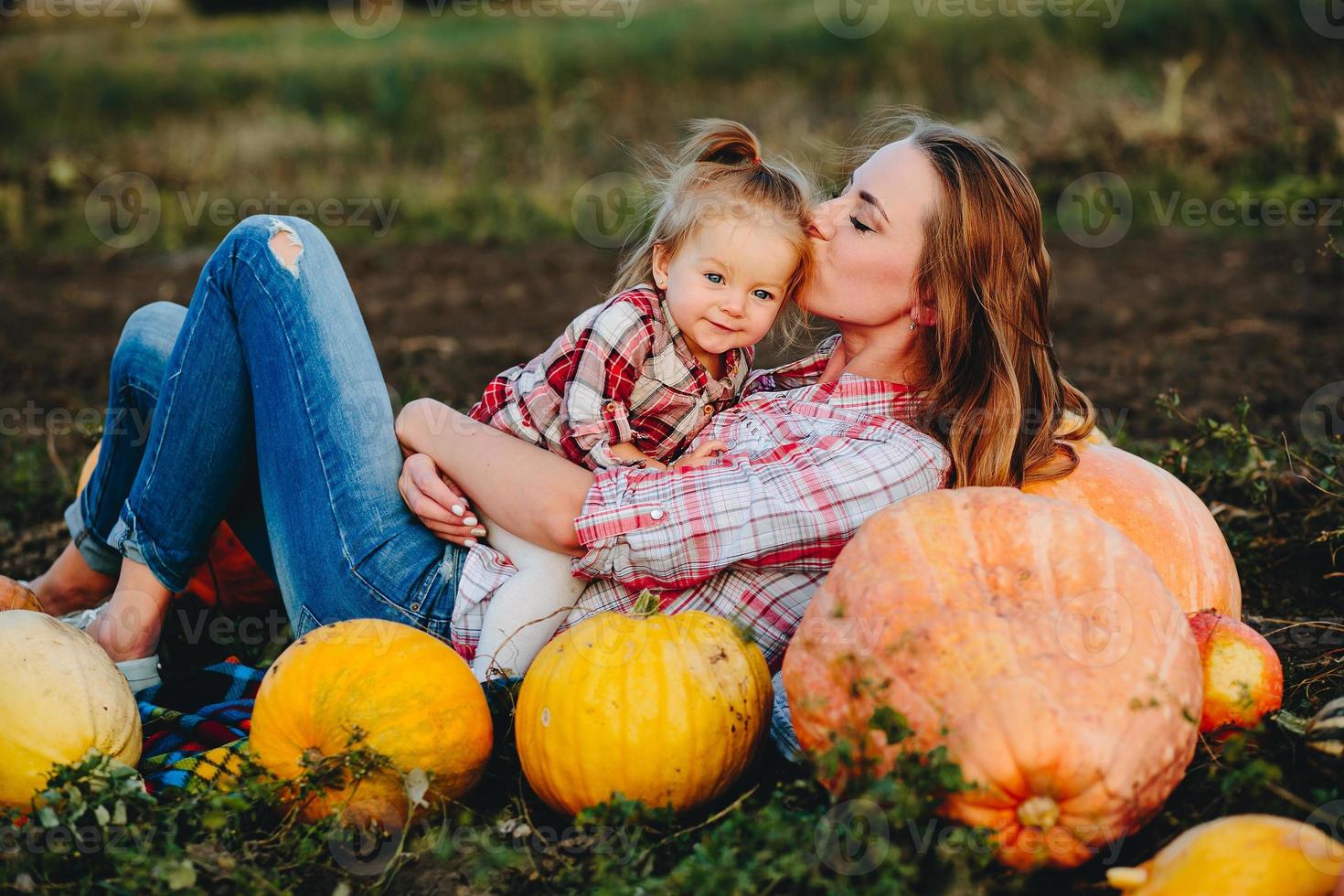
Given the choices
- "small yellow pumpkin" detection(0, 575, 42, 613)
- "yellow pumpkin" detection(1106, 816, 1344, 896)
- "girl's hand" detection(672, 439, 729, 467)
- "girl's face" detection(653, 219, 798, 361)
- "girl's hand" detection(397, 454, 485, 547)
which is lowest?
"yellow pumpkin" detection(1106, 816, 1344, 896)

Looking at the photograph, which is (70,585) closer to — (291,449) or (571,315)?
(291,449)

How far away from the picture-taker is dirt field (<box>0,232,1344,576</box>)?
560 centimetres

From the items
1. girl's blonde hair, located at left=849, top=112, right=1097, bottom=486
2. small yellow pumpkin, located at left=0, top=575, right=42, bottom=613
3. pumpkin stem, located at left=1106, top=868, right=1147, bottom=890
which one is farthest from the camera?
small yellow pumpkin, located at left=0, top=575, right=42, bottom=613

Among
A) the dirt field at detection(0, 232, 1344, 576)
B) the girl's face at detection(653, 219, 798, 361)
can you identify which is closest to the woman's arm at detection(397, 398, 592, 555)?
the girl's face at detection(653, 219, 798, 361)

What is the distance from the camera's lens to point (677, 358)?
3.17 meters

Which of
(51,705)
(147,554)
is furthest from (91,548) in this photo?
(51,705)

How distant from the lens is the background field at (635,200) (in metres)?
3.79

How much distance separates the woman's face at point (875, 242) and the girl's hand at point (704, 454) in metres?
0.45

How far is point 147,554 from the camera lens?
320cm

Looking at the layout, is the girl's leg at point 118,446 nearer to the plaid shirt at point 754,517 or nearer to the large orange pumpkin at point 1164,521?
the plaid shirt at point 754,517

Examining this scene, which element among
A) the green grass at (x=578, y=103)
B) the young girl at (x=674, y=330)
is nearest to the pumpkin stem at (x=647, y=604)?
the young girl at (x=674, y=330)

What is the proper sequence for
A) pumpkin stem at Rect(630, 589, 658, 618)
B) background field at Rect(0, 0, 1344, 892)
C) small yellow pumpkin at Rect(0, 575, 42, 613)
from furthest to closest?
1. background field at Rect(0, 0, 1344, 892)
2. small yellow pumpkin at Rect(0, 575, 42, 613)
3. pumpkin stem at Rect(630, 589, 658, 618)

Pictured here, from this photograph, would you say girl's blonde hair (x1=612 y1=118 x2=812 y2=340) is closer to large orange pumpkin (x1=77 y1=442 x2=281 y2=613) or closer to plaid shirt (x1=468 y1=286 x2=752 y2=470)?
plaid shirt (x1=468 y1=286 x2=752 y2=470)

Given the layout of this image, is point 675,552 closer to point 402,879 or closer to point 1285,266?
point 402,879
